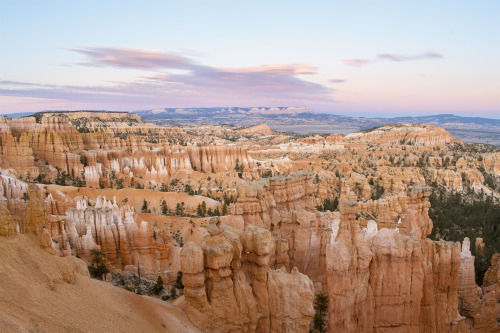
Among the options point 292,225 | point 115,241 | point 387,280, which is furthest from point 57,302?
point 115,241

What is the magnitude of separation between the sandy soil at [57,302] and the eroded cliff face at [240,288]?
1.03m

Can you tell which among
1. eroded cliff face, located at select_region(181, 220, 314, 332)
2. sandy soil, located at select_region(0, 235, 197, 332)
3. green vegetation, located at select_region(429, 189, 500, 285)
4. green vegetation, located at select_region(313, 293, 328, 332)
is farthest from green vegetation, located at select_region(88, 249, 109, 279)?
green vegetation, located at select_region(429, 189, 500, 285)

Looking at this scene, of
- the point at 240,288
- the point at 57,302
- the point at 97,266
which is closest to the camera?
the point at 57,302

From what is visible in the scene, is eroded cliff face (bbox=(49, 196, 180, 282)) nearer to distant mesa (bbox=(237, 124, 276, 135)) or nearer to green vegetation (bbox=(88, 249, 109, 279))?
green vegetation (bbox=(88, 249, 109, 279))

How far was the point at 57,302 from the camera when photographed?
940cm

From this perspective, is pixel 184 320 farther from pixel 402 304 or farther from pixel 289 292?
pixel 402 304

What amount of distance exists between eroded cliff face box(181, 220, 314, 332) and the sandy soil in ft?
3.39

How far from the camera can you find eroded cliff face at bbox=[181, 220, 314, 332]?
1306cm

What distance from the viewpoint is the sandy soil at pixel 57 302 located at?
820 centimetres

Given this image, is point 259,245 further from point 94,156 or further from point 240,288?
point 94,156

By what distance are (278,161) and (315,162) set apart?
727cm

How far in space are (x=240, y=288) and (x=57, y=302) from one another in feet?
20.4

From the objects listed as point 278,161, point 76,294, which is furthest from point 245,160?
point 76,294

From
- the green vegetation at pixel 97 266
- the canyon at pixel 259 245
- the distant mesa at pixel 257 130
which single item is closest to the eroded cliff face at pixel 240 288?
the canyon at pixel 259 245
